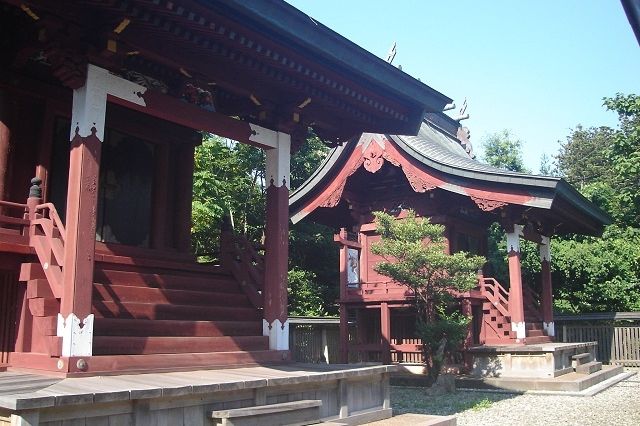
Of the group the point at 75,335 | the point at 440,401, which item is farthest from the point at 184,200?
the point at 440,401

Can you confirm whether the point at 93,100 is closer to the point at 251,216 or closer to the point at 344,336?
the point at 344,336

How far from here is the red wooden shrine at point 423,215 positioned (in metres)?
14.6

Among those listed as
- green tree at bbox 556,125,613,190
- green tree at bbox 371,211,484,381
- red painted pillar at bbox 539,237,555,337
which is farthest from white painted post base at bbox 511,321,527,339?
green tree at bbox 556,125,613,190

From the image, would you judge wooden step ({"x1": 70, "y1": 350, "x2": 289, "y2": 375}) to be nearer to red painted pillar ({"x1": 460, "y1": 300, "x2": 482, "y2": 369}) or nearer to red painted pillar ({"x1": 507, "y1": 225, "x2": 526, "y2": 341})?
red painted pillar ({"x1": 460, "y1": 300, "x2": 482, "y2": 369})

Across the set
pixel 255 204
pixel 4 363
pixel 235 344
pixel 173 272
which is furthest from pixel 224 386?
pixel 255 204

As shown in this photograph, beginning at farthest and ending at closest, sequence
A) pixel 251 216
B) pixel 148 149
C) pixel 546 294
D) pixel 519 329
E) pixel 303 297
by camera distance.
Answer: pixel 251 216
pixel 303 297
pixel 546 294
pixel 519 329
pixel 148 149

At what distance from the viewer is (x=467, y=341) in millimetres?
14727

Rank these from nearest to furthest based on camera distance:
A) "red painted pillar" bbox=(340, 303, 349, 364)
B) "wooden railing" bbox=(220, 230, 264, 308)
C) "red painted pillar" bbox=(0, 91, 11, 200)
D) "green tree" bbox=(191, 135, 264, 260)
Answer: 1. "red painted pillar" bbox=(0, 91, 11, 200)
2. "wooden railing" bbox=(220, 230, 264, 308)
3. "red painted pillar" bbox=(340, 303, 349, 364)
4. "green tree" bbox=(191, 135, 264, 260)

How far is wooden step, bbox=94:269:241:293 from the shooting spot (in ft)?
25.1

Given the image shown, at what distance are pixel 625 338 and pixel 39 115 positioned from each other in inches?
691

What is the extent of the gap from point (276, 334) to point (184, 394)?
321cm

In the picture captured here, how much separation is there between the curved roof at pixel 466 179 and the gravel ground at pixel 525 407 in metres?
4.27

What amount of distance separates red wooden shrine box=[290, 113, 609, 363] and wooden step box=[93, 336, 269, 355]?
7530mm

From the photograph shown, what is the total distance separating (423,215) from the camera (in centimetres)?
1631
